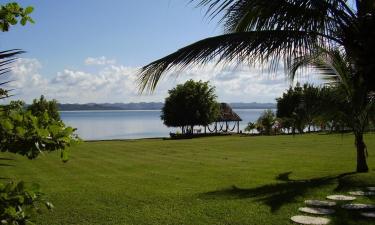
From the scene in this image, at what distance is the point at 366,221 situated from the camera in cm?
806

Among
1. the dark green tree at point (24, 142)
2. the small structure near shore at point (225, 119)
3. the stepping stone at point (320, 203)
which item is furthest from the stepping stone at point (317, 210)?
the small structure near shore at point (225, 119)

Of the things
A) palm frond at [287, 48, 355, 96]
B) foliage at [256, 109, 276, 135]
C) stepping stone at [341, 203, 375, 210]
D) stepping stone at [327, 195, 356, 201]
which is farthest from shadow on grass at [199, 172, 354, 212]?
foliage at [256, 109, 276, 135]

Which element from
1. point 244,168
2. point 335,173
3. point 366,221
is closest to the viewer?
point 366,221

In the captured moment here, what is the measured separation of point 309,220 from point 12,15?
656cm

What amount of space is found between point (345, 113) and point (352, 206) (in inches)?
193

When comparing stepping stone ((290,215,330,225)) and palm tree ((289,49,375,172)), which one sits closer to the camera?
stepping stone ((290,215,330,225))

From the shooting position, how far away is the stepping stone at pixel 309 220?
795 cm

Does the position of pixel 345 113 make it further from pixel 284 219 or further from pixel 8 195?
pixel 8 195

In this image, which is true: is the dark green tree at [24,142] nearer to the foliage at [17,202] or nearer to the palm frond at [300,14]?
the foliage at [17,202]

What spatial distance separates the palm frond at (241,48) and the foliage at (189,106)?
5105cm

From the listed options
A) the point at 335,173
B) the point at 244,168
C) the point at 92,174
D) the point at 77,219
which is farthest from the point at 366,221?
the point at 92,174

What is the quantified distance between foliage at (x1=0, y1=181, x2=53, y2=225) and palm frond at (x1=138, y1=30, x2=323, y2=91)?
4.13 meters

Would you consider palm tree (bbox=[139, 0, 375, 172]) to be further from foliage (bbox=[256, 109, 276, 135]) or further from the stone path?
foliage (bbox=[256, 109, 276, 135])

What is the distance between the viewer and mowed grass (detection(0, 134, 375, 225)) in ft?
28.9
